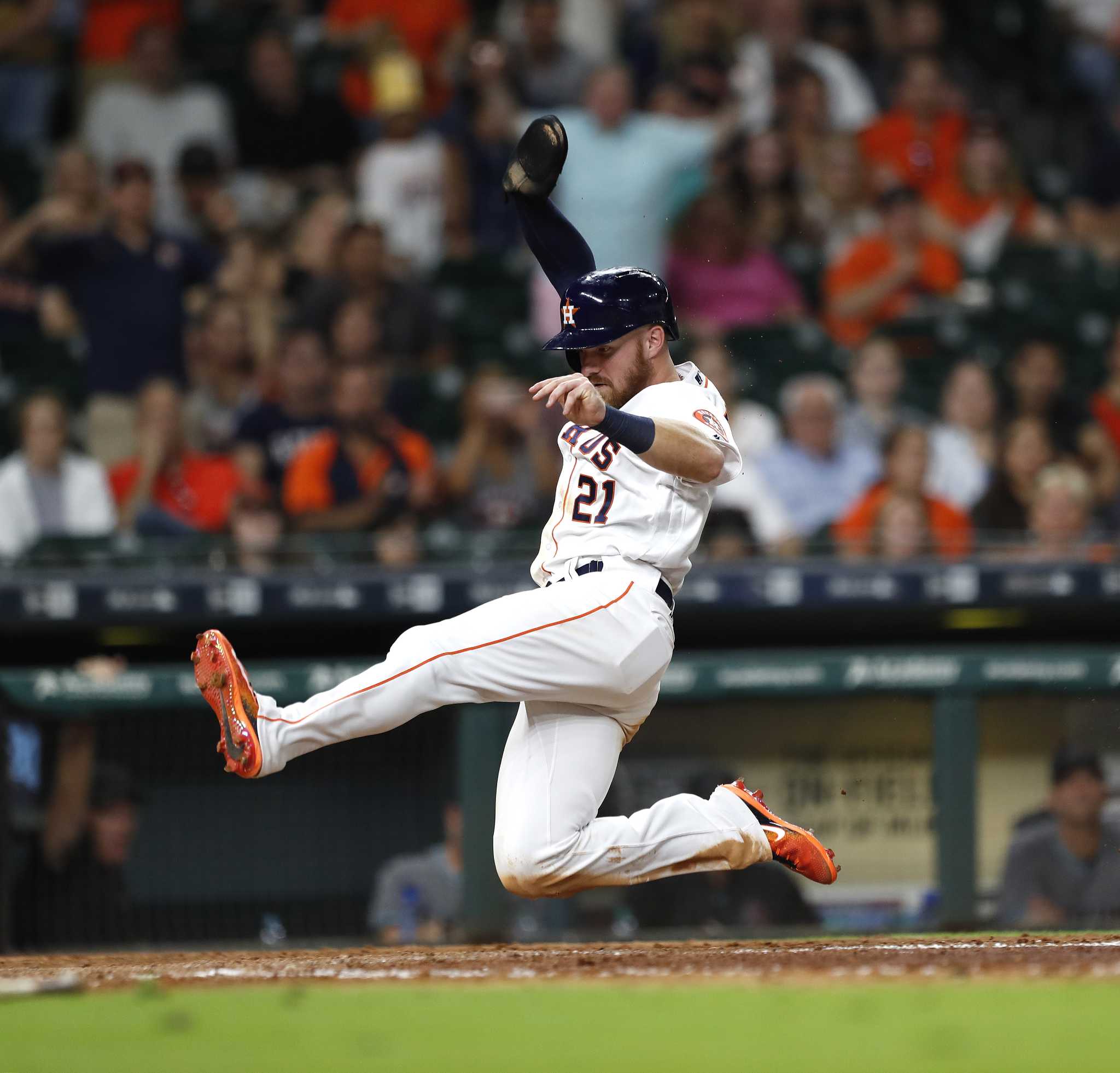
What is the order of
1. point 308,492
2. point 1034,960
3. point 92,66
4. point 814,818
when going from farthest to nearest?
point 92,66 → point 308,492 → point 814,818 → point 1034,960

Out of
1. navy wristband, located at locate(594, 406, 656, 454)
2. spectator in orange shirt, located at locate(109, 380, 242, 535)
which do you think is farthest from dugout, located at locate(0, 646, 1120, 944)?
navy wristband, located at locate(594, 406, 656, 454)

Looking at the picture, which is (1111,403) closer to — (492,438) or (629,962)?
(492,438)

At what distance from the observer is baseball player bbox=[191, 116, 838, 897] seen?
3801mm

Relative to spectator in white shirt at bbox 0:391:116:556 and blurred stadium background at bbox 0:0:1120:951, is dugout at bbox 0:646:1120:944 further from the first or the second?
spectator in white shirt at bbox 0:391:116:556

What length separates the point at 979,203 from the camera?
8.54 m

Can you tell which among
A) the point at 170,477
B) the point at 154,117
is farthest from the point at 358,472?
the point at 154,117

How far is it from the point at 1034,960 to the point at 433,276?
5.13 m

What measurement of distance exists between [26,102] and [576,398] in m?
6.38

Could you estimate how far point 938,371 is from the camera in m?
7.62

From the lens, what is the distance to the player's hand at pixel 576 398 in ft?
11.6

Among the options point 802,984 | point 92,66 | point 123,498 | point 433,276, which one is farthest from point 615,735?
point 92,66

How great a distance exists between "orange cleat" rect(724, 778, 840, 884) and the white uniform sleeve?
788mm

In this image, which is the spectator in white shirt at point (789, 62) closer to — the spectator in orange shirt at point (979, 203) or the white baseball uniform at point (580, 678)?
the spectator in orange shirt at point (979, 203)

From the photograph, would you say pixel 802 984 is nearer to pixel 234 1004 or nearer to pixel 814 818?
pixel 234 1004
